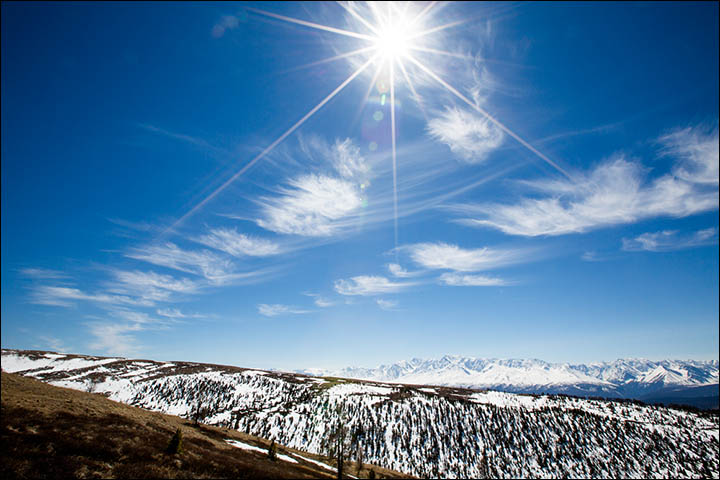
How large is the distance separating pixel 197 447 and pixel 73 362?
777ft

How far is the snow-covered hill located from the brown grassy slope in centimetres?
11516

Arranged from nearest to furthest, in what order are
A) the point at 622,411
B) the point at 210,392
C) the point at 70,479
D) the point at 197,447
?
the point at 70,479 → the point at 197,447 → the point at 210,392 → the point at 622,411

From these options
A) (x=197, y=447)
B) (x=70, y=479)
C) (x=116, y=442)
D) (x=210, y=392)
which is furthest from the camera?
(x=210, y=392)

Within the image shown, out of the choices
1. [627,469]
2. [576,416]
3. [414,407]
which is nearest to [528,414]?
[576,416]

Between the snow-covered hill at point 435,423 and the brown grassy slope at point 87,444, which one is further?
the snow-covered hill at point 435,423

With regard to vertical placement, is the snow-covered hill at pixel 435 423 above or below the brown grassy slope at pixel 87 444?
below

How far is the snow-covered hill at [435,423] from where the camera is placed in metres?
134

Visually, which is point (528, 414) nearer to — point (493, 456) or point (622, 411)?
point (493, 456)

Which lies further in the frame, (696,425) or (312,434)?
(696,425)

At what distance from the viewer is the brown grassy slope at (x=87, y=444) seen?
2267 centimetres

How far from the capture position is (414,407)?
6673 inches

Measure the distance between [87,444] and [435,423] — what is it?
163556 mm

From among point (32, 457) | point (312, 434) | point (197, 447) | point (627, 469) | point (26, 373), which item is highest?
point (32, 457)

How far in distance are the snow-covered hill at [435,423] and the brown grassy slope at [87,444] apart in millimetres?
115157
